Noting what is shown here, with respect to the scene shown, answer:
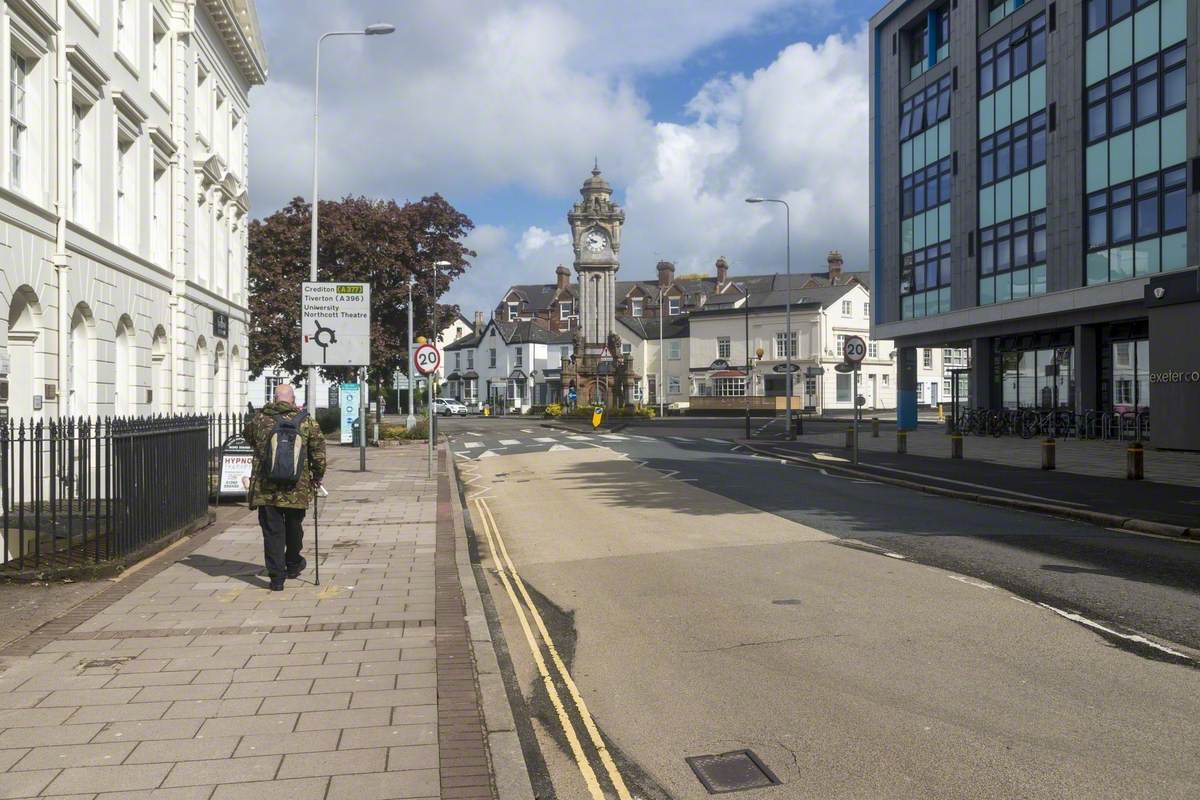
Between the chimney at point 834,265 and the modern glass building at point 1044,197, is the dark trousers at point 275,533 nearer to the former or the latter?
the modern glass building at point 1044,197

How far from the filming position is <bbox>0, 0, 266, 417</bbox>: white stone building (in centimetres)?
1513

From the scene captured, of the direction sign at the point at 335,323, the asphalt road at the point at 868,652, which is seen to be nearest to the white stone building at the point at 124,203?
the direction sign at the point at 335,323

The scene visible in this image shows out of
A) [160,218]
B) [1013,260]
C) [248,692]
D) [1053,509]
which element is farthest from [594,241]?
[248,692]

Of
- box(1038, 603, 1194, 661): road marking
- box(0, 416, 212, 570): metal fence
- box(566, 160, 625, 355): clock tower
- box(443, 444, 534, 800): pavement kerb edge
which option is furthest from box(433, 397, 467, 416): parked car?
box(1038, 603, 1194, 661): road marking

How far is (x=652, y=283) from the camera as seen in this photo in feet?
350

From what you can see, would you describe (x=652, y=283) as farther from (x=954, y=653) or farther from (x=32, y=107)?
(x=954, y=653)

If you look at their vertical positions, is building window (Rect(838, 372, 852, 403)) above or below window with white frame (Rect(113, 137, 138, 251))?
below

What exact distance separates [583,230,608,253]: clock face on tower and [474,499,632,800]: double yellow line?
64125 millimetres

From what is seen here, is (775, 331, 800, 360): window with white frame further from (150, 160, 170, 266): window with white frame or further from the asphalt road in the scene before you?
the asphalt road

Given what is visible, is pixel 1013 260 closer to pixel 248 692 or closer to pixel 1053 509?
pixel 1053 509

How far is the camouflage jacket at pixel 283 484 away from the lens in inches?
342

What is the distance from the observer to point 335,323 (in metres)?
21.6

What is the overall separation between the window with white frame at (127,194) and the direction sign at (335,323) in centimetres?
346

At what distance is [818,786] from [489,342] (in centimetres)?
9965
